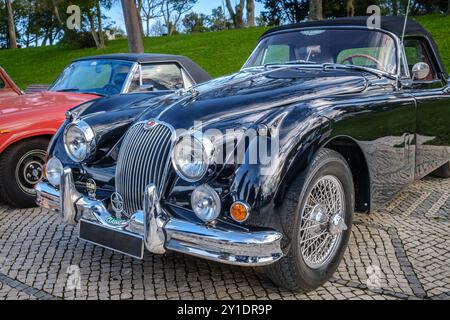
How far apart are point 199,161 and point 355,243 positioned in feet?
5.94

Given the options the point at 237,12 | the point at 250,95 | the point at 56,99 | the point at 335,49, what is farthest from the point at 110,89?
the point at 237,12

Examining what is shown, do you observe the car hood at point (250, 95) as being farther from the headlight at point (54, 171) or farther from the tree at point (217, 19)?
the tree at point (217, 19)

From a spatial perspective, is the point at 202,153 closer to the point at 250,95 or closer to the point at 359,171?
the point at 250,95

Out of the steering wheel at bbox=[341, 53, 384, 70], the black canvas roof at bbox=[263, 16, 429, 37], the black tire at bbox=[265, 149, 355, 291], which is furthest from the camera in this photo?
the black canvas roof at bbox=[263, 16, 429, 37]

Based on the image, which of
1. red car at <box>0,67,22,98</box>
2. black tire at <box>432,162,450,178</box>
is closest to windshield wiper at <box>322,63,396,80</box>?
black tire at <box>432,162,450,178</box>

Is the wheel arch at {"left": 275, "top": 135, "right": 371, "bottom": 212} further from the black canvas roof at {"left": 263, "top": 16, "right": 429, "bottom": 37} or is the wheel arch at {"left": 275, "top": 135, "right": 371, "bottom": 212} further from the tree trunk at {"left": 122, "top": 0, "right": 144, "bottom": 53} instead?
the tree trunk at {"left": 122, "top": 0, "right": 144, "bottom": 53}

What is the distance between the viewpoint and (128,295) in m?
3.19

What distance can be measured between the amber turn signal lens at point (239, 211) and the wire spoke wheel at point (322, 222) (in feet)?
1.49

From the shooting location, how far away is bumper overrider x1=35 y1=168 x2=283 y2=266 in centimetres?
270

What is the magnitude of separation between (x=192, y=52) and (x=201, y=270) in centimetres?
1990

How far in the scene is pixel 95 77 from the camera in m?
6.32

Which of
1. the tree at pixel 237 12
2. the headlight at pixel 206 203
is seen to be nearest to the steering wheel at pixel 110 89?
the headlight at pixel 206 203

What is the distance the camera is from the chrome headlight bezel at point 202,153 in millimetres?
2850

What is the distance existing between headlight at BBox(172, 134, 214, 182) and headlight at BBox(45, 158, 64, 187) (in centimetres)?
116
